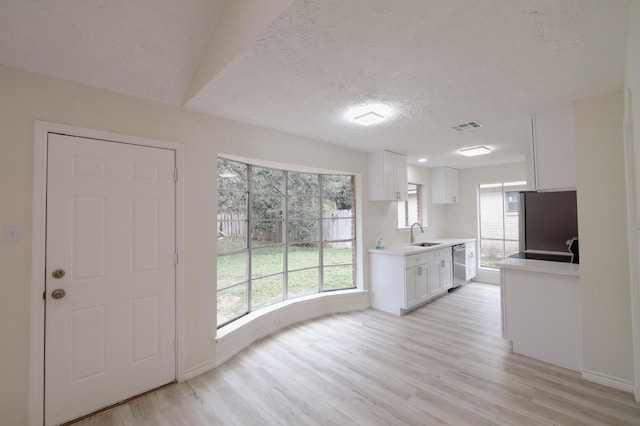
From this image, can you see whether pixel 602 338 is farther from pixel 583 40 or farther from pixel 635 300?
pixel 583 40

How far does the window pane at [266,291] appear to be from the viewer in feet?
11.3

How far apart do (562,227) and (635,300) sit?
1.98 meters

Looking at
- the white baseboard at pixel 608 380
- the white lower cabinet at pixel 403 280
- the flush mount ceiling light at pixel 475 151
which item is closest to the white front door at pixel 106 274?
the white lower cabinet at pixel 403 280

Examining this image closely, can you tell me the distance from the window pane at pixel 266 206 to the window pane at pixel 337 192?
795 mm

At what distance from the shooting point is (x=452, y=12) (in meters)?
1.35

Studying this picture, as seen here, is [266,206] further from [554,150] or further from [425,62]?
A: [554,150]

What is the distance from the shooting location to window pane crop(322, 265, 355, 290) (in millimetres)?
4199

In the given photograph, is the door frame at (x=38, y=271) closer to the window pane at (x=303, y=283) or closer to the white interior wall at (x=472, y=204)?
the window pane at (x=303, y=283)

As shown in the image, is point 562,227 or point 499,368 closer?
point 499,368

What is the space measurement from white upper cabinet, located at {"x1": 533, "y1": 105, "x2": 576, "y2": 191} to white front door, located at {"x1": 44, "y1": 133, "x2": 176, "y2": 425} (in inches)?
138

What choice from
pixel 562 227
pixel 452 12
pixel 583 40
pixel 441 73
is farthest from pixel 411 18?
pixel 562 227

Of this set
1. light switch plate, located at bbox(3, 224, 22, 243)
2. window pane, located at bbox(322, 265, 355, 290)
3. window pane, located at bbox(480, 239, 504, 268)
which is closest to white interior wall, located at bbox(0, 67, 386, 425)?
light switch plate, located at bbox(3, 224, 22, 243)

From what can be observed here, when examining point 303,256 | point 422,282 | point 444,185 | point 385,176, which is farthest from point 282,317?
point 444,185

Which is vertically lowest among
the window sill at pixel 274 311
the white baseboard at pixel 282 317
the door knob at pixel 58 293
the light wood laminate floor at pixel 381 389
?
the light wood laminate floor at pixel 381 389
